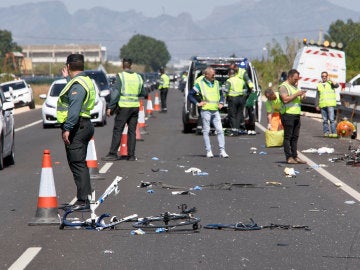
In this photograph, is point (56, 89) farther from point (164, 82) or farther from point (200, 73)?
point (164, 82)

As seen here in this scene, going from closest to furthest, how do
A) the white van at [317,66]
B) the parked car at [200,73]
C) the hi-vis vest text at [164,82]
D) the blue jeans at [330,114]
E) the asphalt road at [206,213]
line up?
1. the asphalt road at [206,213]
2. the blue jeans at [330,114]
3. the parked car at [200,73]
4. the white van at [317,66]
5. the hi-vis vest text at [164,82]

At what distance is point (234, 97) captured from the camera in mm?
25891

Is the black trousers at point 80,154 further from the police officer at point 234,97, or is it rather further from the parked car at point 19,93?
the parked car at point 19,93

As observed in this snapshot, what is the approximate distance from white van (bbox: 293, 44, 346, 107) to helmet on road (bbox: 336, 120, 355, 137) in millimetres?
13291

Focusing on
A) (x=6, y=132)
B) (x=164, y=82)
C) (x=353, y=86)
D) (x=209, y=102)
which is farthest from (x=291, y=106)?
(x=164, y=82)

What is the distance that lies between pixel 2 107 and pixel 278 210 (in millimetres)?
7541

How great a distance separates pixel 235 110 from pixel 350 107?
3893 mm

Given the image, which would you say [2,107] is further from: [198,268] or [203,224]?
[198,268]

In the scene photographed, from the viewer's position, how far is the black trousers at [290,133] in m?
18.8

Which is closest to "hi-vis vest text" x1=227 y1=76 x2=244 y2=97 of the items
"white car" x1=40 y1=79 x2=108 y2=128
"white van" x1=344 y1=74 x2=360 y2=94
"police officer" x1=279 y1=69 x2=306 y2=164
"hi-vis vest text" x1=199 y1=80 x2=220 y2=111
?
"hi-vis vest text" x1=199 y1=80 x2=220 y2=111

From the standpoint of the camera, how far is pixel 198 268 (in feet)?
28.4

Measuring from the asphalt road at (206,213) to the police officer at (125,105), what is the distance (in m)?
0.56

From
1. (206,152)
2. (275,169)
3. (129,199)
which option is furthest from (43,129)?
(129,199)

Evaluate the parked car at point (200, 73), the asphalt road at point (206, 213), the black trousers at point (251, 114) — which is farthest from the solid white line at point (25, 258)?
the black trousers at point (251, 114)
